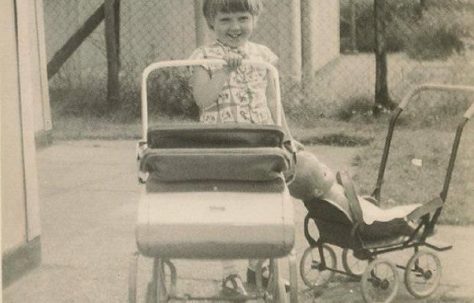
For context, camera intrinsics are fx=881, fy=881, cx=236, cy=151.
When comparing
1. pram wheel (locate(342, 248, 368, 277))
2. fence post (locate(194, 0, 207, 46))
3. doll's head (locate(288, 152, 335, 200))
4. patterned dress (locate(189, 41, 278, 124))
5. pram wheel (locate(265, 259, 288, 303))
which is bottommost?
pram wheel (locate(342, 248, 368, 277))

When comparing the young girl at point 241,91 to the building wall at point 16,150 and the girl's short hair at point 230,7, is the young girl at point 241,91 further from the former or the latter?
the building wall at point 16,150

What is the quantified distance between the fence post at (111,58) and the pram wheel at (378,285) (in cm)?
384

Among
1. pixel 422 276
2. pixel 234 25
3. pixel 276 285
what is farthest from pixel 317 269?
pixel 234 25

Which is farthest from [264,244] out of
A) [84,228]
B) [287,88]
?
[287,88]

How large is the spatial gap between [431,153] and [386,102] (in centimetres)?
127

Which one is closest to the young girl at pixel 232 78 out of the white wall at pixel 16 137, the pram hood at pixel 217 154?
the pram hood at pixel 217 154

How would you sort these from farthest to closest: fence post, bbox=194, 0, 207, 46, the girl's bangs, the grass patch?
fence post, bbox=194, 0, 207, 46 → the grass patch → the girl's bangs

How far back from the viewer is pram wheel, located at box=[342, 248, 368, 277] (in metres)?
3.56

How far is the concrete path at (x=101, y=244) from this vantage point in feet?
11.4

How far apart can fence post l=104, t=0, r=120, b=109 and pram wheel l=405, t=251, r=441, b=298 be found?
3.89 m

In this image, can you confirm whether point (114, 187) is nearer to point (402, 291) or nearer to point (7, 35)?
point (7, 35)

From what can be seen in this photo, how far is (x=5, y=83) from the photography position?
3.44 meters

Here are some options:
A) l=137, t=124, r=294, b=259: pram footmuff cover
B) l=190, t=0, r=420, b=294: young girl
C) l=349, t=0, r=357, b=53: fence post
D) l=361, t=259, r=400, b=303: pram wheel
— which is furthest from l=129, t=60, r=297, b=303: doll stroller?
l=349, t=0, r=357, b=53: fence post

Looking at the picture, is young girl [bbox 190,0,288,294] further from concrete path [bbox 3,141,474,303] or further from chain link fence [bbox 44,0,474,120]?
chain link fence [bbox 44,0,474,120]
